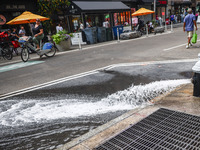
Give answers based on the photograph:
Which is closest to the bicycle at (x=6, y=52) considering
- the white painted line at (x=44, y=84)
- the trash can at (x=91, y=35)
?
the trash can at (x=91, y=35)

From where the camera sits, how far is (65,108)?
4004 millimetres

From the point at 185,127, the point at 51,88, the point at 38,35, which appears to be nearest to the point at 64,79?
the point at 51,88

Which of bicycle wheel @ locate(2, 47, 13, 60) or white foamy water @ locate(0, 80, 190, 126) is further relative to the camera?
bicycle wheel @ locate(2, 47, 13, 60)

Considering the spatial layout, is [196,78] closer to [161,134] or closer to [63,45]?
[161,134]

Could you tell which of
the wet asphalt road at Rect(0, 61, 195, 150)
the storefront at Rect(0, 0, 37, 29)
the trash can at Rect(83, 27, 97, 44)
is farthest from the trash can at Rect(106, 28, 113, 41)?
the wet asphalt road at Rect(0, 61, 195, 150)

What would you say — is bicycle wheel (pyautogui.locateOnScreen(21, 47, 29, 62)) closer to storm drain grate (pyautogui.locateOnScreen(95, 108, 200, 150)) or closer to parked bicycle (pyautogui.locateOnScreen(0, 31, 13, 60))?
parked bicycle (pyautogui.locateOnScreen(0, 31, 13, 60))

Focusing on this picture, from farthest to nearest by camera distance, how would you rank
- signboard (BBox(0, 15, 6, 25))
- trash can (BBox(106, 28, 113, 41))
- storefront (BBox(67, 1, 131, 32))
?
trash can (BBox(106, 28, 113, 41)) → storefront (BBox(67, 1, 131, 32)) → signboard (BBox(0, 15, 6, 25))

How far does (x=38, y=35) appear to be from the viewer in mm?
10867

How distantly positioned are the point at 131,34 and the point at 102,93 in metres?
14.8

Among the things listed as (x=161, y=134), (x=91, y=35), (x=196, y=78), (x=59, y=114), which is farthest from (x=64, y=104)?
(x=91, y=35)

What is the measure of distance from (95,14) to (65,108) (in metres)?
18.2

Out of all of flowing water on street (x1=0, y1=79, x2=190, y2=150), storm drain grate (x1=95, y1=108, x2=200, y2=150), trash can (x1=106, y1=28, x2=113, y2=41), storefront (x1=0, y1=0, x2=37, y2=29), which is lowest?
flowing water on street (x1=0, y1=79, x2=190, y2=150)

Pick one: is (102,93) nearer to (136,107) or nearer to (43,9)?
(136,107)

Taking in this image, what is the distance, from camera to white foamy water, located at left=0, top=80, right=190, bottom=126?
3.69 metres
